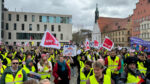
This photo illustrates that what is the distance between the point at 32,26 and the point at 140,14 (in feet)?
129

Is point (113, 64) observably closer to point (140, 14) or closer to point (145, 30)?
point (145, 30)

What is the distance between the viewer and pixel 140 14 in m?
52.4

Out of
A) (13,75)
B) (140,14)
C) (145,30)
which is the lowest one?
(13,75)

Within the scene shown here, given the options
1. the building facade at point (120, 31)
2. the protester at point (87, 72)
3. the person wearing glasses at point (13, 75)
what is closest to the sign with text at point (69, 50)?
the protester at point (87, 72)

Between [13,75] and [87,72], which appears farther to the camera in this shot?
[87,72]

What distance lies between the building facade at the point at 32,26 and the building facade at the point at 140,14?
25.0 metres

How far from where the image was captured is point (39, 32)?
5078 cm

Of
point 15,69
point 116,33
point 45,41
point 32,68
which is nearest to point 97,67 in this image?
point 15,69

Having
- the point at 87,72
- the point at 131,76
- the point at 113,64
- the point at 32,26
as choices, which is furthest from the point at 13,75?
the point at 32,26

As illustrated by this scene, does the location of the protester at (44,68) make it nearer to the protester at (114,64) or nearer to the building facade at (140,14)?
the protester at (114,64)

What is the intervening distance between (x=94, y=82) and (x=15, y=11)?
51.9 m

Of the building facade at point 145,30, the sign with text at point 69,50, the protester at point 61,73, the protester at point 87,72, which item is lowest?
the protester at point 61,73

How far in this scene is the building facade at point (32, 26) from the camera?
4840 cm

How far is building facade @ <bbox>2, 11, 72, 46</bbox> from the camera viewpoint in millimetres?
48400
